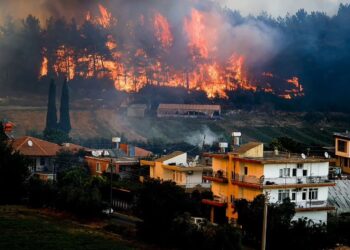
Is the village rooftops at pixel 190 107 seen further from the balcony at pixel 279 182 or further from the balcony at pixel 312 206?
the balcony at pixel 312 206

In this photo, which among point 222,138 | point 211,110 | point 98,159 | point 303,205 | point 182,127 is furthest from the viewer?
point 211,110

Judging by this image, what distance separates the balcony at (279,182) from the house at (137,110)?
2460 inches

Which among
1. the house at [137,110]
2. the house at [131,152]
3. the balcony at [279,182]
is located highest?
the house at [137,110]

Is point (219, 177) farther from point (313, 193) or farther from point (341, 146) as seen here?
point (341, 146)

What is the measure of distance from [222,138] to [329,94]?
36.8 m

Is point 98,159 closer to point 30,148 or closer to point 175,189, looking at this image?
point 30,148

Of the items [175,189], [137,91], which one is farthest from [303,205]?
[137,91]

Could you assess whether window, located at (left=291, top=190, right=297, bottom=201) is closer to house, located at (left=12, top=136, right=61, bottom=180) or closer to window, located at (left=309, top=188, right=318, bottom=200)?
window, located at (left=309, top=188, right=318, bottom=200)

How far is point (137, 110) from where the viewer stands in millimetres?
113438

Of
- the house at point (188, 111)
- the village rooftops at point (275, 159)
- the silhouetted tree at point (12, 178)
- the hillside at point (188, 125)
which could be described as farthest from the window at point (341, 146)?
the house at point (188, 111)

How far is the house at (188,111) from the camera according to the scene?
11481 cm

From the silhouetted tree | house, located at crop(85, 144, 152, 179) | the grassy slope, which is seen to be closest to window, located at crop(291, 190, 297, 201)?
the grassy slope

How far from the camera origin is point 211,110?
382 feet

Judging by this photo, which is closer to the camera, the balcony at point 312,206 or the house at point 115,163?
the balcony at point 312,206
